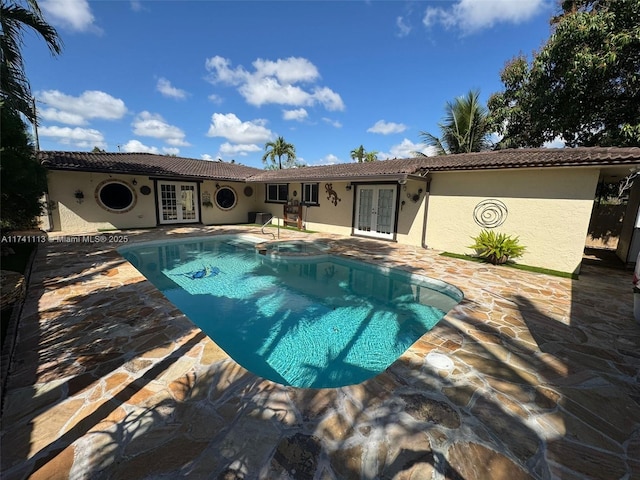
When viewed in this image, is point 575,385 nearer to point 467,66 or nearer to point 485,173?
point 485,173

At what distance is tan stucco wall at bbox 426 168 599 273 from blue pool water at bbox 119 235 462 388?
3.98 meters

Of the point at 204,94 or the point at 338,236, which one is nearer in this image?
the point at 338,236

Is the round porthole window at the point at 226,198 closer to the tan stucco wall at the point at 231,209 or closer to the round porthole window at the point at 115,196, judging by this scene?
the tan stucco wall at the point at 231,209

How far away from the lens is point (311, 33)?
11812 mm

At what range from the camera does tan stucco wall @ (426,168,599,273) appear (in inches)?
294

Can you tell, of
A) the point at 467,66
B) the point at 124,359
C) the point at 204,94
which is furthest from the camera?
the point at 204,94

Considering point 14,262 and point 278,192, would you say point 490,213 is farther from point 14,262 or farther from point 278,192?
point 14,262

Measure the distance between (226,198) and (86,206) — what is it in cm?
668

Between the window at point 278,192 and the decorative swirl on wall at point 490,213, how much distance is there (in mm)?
10461

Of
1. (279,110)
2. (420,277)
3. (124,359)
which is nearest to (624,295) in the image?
(420,277)

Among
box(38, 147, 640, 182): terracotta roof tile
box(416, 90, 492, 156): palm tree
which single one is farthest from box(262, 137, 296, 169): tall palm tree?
box(416, 90, 492, 156): palm tree

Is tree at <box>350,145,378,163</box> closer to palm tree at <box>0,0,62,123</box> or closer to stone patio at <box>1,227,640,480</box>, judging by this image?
palm tree at <box>0,0,62,123</box>

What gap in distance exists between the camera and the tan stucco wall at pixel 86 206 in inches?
455

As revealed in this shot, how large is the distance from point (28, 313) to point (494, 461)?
6259 millimetres
